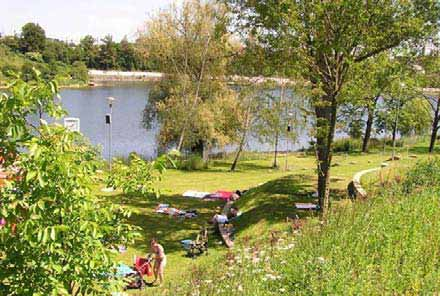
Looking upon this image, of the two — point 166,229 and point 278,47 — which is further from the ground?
point 278,47

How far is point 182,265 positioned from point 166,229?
388cm

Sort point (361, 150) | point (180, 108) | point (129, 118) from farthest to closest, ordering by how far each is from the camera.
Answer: point (129, 118), point (361, 150), point (180, 108)

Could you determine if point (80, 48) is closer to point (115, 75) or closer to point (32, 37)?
point (115, 75)

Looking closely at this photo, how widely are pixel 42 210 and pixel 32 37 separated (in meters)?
111

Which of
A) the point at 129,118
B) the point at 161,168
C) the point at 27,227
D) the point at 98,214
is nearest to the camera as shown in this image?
the point at 27,227

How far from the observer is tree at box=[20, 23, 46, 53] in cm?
10461

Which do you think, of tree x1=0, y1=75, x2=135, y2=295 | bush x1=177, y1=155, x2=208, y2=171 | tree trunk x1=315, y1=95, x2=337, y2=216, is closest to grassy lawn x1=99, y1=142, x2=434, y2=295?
tree trunk x1=315, y1=95, x2=337, y2=216

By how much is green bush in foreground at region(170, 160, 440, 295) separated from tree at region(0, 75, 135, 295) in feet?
5.07

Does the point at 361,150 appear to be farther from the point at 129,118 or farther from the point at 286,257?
the point at 286,257

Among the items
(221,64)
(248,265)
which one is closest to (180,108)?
(221,64)

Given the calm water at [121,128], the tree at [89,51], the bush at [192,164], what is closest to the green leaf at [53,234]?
the calm water at [121,128]

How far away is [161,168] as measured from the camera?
493 cm

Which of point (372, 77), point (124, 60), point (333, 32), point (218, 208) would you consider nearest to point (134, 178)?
point (333, 32)

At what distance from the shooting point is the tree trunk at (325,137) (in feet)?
42.6
